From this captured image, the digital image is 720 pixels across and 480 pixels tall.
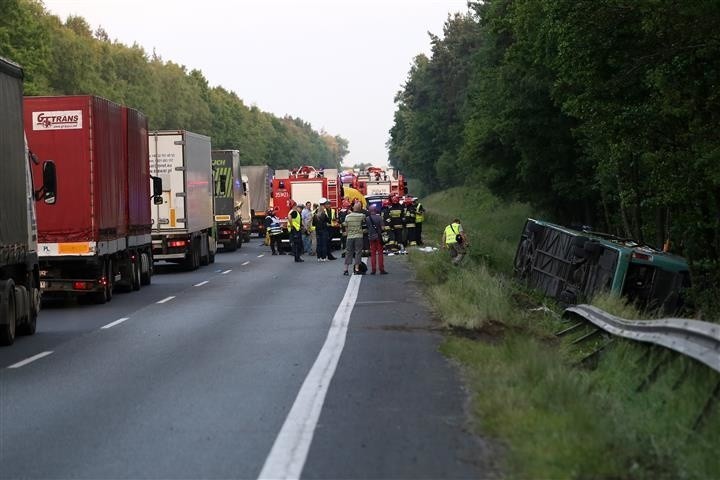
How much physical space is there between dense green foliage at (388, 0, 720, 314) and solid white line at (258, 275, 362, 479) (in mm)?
11185

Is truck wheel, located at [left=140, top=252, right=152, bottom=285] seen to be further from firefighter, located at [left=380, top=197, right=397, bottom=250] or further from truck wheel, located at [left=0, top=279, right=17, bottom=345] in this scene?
firefighter, located at [left=380, top=197, right=397, bottom=250]

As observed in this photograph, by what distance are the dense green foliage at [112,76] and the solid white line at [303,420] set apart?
61606mm

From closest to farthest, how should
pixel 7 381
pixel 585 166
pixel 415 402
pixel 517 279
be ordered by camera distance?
pixel 415 402, pixel 7 381, pixel 517 279, pixel 585 166

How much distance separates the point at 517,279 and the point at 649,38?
27.4 ft

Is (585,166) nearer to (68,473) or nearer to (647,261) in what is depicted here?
(647,261)

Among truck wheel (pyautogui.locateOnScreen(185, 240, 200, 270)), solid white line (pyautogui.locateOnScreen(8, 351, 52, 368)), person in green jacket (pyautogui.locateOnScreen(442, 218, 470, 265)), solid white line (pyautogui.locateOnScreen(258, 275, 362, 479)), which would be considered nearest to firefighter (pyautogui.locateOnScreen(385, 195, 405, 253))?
truck wheel (pyautogui.locateOnScreen(185, 240, 200, 270))

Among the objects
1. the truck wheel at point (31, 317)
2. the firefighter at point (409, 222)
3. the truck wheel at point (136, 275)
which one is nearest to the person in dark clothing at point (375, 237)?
the truck wheel at point (136, 275)

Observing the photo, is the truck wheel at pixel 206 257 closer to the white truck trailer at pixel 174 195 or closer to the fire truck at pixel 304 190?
the white truck trailer at pixel 174 195

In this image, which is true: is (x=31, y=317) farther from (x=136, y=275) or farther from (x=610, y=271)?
(x=610, y=271)

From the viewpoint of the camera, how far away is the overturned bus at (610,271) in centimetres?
2369

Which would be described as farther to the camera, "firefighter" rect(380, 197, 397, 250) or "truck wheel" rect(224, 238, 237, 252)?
"truck wheel" rect(224, 238, 237, 252)

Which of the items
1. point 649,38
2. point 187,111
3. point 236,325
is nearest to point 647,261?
point 649,38

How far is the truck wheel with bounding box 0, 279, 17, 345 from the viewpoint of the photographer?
631 inches

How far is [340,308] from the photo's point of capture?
20.5 metres
